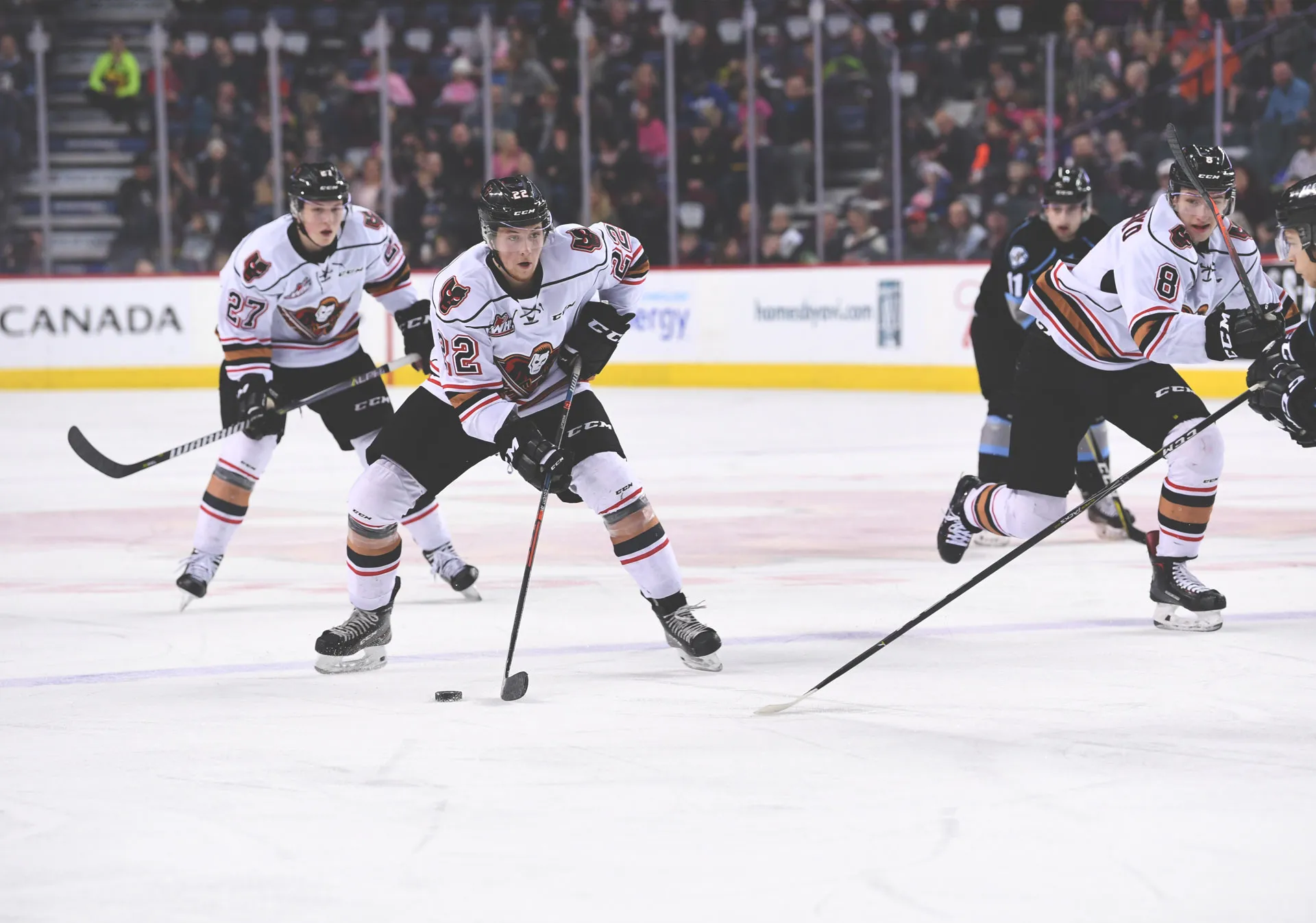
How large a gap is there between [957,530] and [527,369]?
5.27 ft

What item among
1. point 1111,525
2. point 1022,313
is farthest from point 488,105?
point 1111,525

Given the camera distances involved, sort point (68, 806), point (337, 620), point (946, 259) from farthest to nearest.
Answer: point (946, 259) → point (337, 620) → point (68, 806)

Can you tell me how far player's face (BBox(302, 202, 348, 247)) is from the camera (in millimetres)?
4785

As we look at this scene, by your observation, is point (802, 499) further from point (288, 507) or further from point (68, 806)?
point (68, 806)

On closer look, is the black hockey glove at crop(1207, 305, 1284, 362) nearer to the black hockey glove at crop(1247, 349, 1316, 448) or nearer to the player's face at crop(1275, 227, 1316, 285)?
the black hockey glove at crop(1247, 349, 1316, 448)

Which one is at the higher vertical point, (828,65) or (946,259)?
(828,65)

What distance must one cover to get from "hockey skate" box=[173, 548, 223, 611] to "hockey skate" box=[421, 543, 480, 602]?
57cm

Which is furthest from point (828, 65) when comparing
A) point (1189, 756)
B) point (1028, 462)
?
point (1189, 756)

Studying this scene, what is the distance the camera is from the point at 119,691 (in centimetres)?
373

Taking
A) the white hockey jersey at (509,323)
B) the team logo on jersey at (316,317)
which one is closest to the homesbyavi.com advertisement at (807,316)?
the team logo on jersey at (316,317)

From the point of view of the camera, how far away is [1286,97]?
32.3 ft

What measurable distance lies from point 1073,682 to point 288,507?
3806mm

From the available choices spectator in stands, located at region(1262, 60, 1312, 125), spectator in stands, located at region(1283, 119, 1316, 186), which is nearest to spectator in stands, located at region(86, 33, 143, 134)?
spectator in stands, located at region(1262, 60, 1312, 125)

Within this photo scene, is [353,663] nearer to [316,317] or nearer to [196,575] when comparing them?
[196,575]
